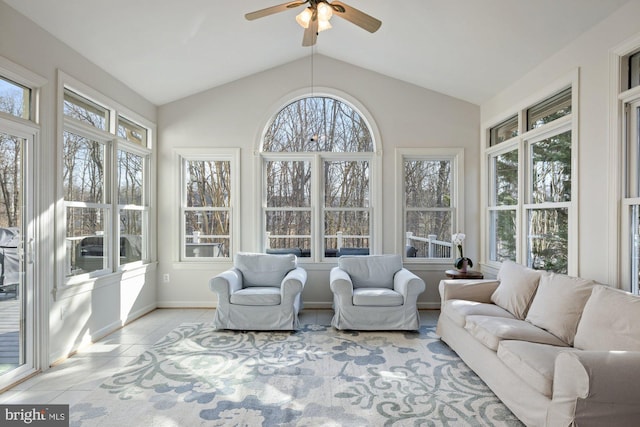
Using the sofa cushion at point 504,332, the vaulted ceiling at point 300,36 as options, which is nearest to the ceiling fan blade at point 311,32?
the vaulted ceiling at point 300,36

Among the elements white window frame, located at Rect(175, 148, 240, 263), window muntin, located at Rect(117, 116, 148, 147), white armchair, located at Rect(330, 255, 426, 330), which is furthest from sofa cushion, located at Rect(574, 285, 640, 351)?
window muntin, located at Rect(117, 116, 148, 147)

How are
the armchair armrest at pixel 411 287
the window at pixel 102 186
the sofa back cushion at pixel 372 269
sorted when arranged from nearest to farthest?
the window at pixel 102 186 → the armchair armrest at pixel 411 287 → the sofa back cushion at pixel 372 269

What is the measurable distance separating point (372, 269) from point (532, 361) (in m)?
2.36

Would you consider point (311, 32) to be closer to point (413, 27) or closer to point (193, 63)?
point (413, 27)

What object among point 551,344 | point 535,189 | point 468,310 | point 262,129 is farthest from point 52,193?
point 535,189

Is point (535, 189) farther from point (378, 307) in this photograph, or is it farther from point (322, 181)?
point (322, 181)

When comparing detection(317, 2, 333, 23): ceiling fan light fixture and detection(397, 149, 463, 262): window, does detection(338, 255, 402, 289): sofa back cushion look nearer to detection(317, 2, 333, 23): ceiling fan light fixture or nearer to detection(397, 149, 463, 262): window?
detection(397, 149, 463, 262): window

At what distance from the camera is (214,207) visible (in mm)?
4855

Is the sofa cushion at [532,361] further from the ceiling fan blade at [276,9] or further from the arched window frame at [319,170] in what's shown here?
the ceiling fan blade at [276,9]

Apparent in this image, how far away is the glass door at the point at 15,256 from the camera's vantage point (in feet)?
8.46

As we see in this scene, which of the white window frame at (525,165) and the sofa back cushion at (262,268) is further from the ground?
the white window frame at (525,165)

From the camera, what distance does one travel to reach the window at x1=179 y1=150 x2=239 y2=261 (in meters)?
4.86

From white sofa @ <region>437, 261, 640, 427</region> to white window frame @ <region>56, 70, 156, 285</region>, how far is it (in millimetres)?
3669

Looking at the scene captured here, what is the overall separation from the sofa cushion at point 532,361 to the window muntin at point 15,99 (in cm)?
398
